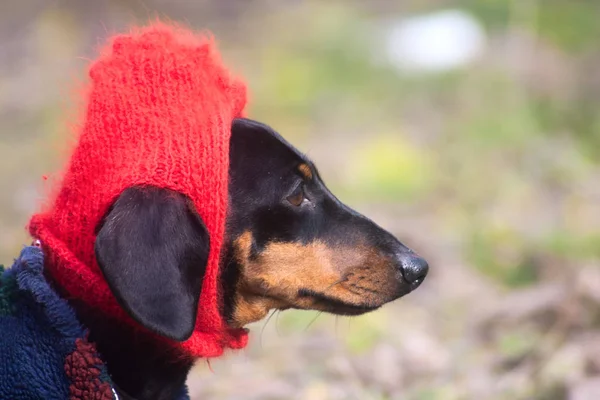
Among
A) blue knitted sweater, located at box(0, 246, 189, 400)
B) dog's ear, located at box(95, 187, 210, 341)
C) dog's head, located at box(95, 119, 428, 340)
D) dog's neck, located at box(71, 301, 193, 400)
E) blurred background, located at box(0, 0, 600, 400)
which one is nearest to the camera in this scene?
dog's ear, located at box(95, 187, 210, 341)

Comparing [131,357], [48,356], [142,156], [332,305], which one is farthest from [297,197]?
[48,356]

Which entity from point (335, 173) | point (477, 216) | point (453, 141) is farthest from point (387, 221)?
point (453, 141)

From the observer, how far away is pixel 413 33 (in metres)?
13.1

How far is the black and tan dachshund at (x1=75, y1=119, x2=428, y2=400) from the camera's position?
102 inches

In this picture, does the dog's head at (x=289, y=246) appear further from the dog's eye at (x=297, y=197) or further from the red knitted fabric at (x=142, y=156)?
the red knitted fabric at (x=142, y=156)

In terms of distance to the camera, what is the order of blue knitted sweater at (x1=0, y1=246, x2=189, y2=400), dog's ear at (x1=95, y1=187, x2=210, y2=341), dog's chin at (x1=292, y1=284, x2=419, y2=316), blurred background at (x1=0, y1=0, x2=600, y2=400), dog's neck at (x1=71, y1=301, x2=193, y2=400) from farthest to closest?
blurred background at (x1=0, y1=0, x2=600, y2=400), dog's chin at (x1=292, y1=284, x2=419, y2=316), dog's neck at (x1=71, y1=301, x2=193, y2=400), blue knitted sweater at (x1=0, y1=246, x2=189, y2=400), dog's ear at (x1=95, y1=187, x2=210, y2=341)

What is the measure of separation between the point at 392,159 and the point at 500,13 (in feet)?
19.4

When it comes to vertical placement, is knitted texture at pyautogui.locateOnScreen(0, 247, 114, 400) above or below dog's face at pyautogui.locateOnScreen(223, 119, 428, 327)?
below

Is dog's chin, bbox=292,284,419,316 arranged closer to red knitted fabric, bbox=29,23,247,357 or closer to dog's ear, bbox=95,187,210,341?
red knitted fabric, bbox=29,23,247,357

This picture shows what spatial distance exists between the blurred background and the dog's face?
41 cm

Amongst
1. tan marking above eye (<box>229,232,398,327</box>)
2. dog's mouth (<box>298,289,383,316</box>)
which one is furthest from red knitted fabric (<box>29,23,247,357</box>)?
dog's mouth (<box>298,289,383,316</box>)

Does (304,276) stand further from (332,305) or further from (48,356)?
(48,356)

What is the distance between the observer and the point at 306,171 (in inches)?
114

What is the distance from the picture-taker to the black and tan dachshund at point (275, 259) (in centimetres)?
259
